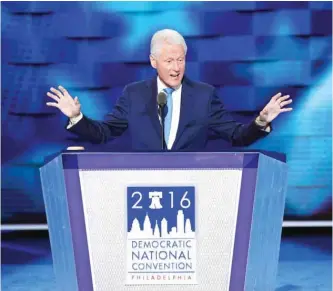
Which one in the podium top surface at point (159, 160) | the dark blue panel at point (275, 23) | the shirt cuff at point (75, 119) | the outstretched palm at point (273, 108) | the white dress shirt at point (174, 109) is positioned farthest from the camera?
the dark blue panel at point (275, 23)

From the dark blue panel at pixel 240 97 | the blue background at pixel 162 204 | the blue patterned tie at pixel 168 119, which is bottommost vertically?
the dark blue panel at pixel 240 97

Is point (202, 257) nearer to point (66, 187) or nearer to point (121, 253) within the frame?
point (121, 253)

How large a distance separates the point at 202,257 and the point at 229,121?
34.5 inches

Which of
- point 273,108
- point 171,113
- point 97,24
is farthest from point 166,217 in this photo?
point 97,24

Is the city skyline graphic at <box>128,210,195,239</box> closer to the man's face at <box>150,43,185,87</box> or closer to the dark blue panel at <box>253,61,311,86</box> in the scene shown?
the man's face at <box>150,43,185,87</box>

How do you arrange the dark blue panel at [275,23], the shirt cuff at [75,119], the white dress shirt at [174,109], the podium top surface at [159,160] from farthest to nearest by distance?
the dark blue panel at [275,23] < the white dress shirt at [174,109] < the shirt cuff at [75,119] < the podium top surface at [159,160]

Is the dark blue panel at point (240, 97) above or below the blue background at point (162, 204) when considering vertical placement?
below

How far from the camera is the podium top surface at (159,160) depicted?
2.60 meters

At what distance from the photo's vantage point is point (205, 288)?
8.70 feet

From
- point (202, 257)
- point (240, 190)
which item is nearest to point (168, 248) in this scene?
point (202, 257)

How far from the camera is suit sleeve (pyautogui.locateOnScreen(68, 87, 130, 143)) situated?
3.19 meters

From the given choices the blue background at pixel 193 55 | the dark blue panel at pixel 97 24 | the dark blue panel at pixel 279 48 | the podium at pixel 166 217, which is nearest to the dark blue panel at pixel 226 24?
the blue background at pixel 193 55

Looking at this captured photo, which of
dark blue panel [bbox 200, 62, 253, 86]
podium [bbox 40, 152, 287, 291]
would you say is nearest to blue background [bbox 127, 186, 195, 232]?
podium [bbox 40, 152, 287, 291]

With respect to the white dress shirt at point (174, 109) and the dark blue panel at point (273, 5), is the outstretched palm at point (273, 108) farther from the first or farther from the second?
the dark blue panel at point (273, 5)
